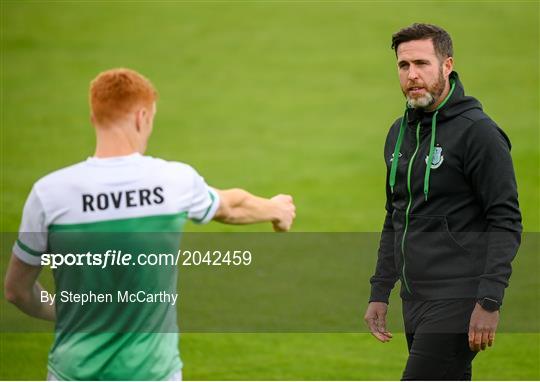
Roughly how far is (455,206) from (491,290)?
44 cm

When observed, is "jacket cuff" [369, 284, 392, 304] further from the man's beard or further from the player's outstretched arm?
the player's outstretched arm

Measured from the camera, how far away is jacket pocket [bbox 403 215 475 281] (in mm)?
5715

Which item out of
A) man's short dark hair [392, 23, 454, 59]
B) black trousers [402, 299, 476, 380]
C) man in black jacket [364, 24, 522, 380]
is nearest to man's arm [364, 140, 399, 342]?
man in black jacket [364, 24, 522, 380]

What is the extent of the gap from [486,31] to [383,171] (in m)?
9.18

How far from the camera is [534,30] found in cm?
2739

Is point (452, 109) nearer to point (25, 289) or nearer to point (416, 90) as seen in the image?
point (416, 90)

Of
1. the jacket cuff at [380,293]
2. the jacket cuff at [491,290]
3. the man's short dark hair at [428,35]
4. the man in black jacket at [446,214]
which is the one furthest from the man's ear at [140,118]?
the jacket cuff at [380,293]

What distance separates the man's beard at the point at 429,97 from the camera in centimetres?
582

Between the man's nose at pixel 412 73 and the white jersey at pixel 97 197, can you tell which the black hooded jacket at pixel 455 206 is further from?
the white jersey at pixel 97 197

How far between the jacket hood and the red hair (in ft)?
5.55

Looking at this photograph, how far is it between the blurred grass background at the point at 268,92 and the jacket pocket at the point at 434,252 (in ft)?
17.6

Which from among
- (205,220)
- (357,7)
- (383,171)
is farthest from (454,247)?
(357,7)

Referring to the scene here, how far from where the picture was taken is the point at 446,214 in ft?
18.7

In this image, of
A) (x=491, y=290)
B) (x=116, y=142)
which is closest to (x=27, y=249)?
(x=116, y=142)
